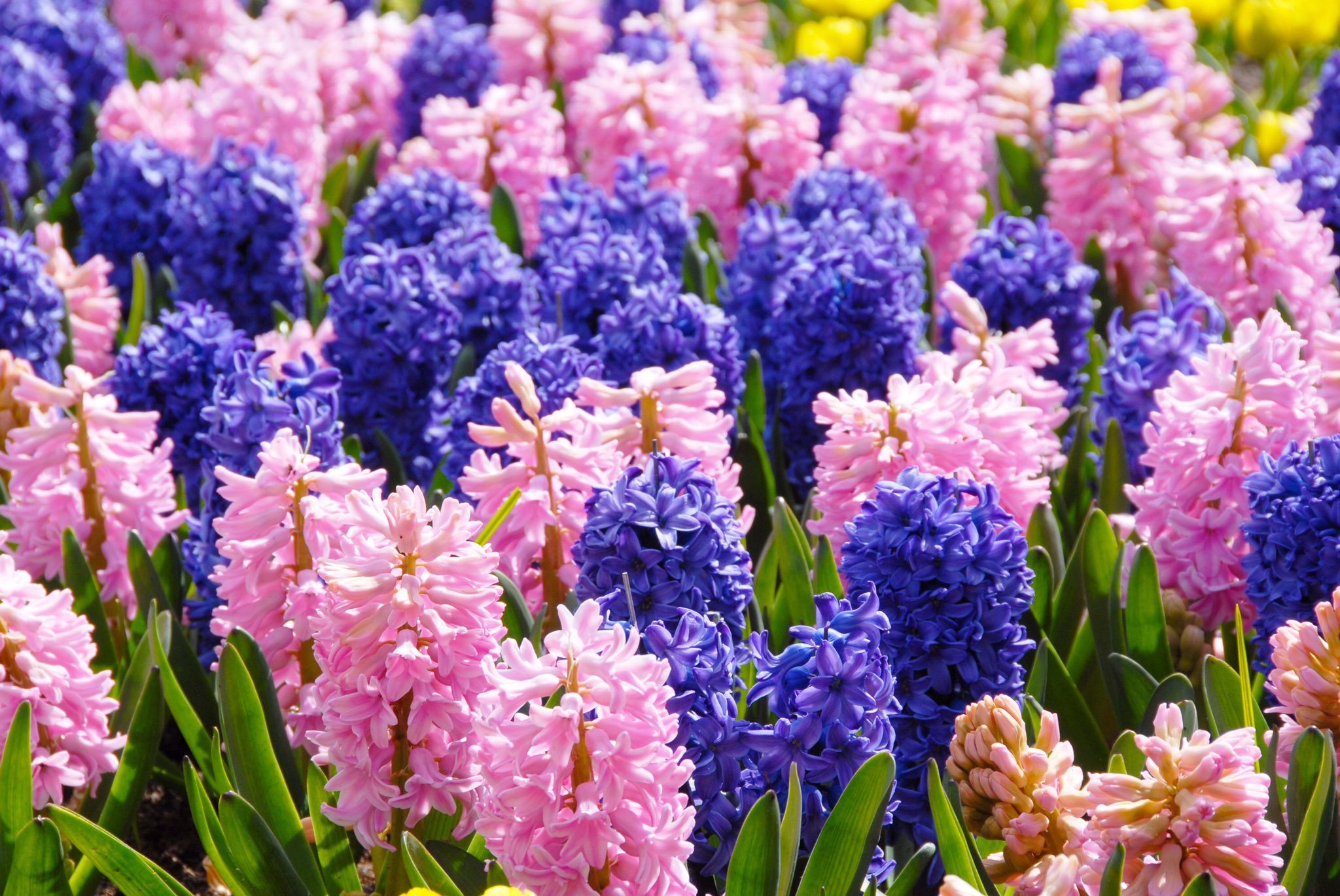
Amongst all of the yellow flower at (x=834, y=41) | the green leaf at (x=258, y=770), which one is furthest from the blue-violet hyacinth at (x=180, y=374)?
the yellow flower at (x=834, y=41)

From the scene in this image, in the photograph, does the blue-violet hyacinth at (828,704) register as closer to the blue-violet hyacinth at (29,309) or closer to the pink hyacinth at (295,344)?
the pink hyacinth at (295,344)

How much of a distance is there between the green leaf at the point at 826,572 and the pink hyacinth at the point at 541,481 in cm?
35

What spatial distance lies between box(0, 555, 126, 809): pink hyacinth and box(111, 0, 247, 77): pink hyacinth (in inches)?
170

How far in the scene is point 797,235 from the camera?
3.23 meters

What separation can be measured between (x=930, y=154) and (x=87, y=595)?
254 cm

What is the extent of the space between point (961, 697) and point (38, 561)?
159 centimetres

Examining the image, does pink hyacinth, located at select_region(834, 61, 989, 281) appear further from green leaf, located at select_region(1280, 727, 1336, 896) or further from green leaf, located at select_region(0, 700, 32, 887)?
green leaf, located at select_region(0, 700, 32, 887)

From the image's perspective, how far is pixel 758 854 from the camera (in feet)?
5.26

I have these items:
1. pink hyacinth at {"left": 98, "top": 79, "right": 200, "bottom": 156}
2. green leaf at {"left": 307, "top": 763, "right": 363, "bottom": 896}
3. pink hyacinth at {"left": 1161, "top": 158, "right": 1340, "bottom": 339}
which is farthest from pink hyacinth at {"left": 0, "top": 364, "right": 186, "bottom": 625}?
pink hyacinth at {"left": 1161, "top": 158, "right": 1340, "bottom": 339}

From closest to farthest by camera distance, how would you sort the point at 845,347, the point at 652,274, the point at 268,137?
the point at 845,347 < the point at 652,274 < the point at 268,137

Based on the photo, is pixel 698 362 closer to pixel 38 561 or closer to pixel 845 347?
pixel 845 347

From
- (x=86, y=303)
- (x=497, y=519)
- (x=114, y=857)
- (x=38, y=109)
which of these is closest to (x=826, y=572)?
(x=497, y=519)

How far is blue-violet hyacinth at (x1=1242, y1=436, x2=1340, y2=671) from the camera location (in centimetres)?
200

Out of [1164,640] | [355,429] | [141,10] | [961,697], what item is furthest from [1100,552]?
[141,10]
